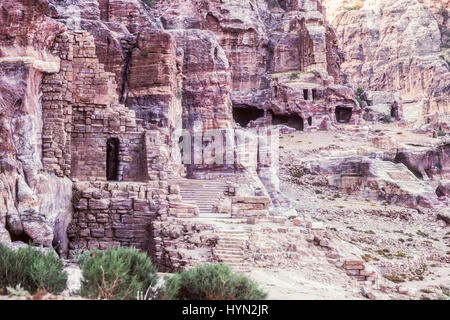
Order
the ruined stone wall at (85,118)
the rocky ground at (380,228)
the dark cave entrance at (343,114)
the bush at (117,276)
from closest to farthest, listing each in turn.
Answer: the bush at (117,276)
the ruined stone wall at (85,118)
the rocky ground at (380,228)
the dark cave entrance at (343,114)

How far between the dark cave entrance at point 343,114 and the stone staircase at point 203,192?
3958 centimetres

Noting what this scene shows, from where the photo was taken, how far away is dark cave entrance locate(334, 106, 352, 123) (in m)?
58.8

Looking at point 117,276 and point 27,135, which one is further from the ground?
point 27,135

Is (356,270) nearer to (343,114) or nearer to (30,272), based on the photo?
(30,272)

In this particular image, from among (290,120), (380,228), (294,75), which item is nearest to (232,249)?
(380,228)

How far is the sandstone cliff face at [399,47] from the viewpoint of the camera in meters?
83.9

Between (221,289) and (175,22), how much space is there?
40.7 meters

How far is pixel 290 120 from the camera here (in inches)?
2212

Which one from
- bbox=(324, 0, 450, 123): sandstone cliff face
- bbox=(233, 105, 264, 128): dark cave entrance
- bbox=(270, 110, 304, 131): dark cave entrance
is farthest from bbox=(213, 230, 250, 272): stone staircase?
bbox=(324, 0, 450, 123): sandstone cliff face

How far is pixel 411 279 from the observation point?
21594 millimetres

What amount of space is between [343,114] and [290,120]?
7.35 meters

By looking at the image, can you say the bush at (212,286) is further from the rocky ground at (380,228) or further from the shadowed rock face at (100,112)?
the shadowed rock face at (100,112)

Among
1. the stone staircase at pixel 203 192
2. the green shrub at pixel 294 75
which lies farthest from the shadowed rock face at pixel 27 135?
the green shrub at pixel 294 75
